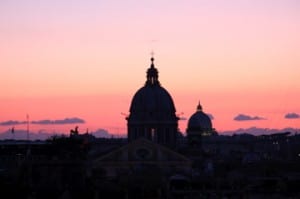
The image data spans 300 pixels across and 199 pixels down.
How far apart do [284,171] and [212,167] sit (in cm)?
Result: 1697

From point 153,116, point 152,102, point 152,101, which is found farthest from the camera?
point 152,101

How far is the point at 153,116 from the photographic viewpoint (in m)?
155

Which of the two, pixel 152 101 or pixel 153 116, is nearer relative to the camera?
pixel 153 116

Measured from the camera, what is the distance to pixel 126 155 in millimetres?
133625

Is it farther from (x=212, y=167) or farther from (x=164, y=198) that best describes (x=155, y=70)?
(x=164, y=198)

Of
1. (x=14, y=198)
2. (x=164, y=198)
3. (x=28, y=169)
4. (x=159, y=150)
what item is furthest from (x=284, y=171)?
(x=14, y=198)

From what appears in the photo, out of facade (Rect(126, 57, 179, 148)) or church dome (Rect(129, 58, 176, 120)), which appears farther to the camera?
church dome (Rect(129, 58, 176, 120))

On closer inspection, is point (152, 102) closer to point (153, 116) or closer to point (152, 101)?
point (152, 101)

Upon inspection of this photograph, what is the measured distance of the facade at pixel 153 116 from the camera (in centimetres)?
15438

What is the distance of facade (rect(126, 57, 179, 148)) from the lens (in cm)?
15438

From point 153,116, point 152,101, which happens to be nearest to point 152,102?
point 152,101

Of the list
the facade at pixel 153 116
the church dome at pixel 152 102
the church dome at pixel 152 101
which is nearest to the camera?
the facade at pixel 153 116

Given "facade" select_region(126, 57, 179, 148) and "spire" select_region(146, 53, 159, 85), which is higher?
"spire" select_region(146, 53, 159, 85)

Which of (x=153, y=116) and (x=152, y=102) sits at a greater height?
(x=152, y=102)
